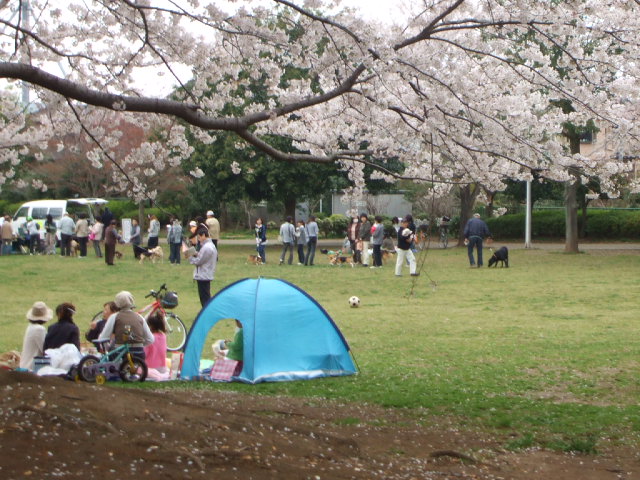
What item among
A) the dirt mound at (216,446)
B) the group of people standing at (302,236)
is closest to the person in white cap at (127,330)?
the dirt mound at (216,446)

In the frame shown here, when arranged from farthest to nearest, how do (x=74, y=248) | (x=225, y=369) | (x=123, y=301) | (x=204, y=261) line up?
1. (x=74, y=248)
2. (x=204, y=261)
3. (x=225, y=369)
4. (x=123, y=301)

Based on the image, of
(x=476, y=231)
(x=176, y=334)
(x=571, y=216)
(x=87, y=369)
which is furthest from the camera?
(x=571, y=216)

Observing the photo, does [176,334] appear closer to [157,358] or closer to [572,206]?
[157,358]

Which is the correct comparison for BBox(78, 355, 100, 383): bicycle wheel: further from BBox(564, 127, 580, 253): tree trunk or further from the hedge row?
the hedge row

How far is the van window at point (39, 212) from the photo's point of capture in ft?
126

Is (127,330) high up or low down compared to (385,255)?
down

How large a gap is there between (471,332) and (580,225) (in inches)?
1110

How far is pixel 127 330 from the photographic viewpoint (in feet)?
33.7

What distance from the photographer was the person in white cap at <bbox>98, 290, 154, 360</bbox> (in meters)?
10.3

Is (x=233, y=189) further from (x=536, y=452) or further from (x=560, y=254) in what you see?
(x=536, y=452)

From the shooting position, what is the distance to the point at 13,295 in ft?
63.9

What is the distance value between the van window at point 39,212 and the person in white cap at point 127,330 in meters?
29.6

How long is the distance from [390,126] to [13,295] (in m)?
11.7

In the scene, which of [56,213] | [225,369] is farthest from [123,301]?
[56,213]
